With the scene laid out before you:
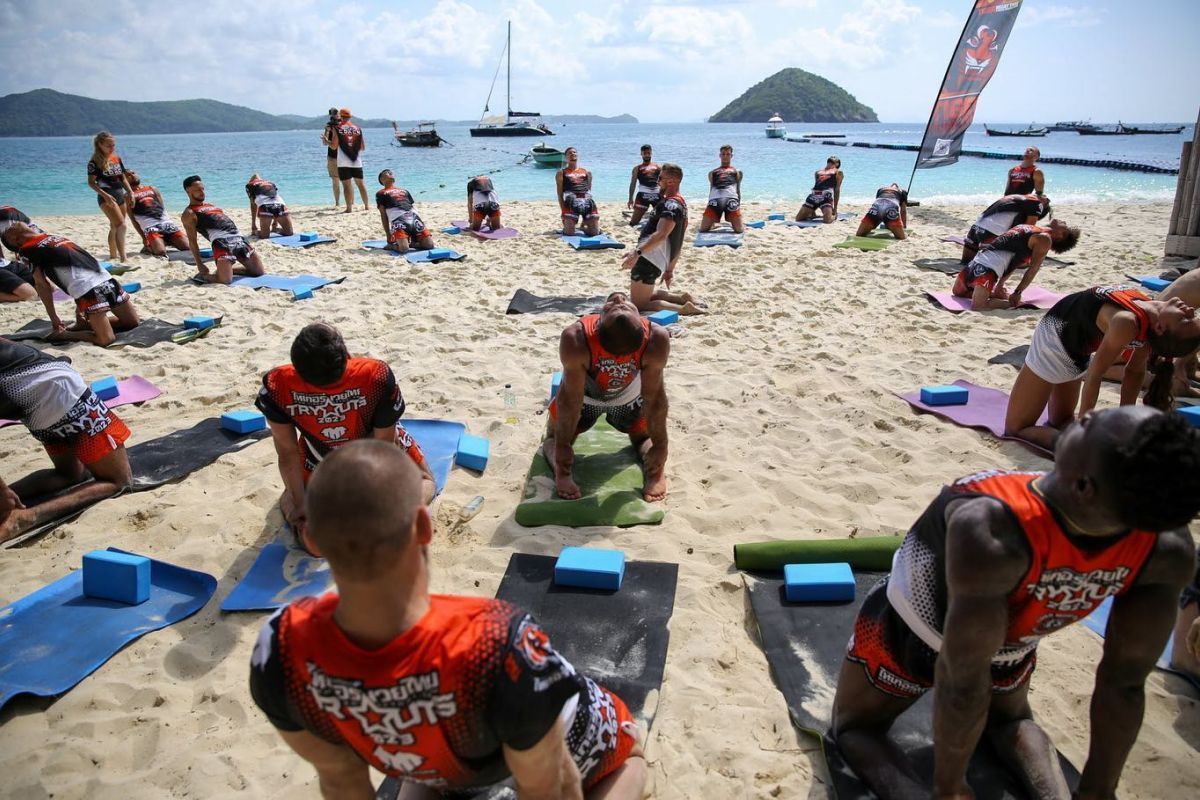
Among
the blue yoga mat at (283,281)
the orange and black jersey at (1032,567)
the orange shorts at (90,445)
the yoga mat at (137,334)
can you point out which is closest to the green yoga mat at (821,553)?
the orange and black jersey at (1032,567)

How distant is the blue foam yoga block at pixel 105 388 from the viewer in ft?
17.3

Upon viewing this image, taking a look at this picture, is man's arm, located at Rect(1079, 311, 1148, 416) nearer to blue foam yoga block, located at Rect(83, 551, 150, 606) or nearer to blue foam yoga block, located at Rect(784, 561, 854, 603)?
blue foam yoga block, located at Rect(784, 561, 854, 603)

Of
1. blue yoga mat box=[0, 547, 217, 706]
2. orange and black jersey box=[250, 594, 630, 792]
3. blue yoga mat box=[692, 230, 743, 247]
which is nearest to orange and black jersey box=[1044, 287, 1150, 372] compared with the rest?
orange and black jersey box=[250, 594, 630, 792]

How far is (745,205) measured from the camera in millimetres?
16094

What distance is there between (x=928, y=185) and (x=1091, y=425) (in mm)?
24634

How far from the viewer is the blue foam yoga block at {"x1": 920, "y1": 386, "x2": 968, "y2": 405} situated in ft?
16.2

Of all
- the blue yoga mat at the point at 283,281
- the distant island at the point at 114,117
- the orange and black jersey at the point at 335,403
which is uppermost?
the distant island at the point at 114,117

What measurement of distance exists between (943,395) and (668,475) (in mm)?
2229

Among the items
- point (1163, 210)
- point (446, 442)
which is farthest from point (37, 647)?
point (1163, 210)

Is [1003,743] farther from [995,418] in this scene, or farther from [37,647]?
[37,647]

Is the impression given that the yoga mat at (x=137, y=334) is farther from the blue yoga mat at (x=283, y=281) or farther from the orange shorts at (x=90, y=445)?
the orange shorts at (x=90, y=445)

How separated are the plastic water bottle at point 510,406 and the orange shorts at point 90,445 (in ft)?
7.75

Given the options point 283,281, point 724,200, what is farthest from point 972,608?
point 724,200

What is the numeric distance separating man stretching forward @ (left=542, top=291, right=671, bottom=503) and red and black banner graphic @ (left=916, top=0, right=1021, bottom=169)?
11.4 m
